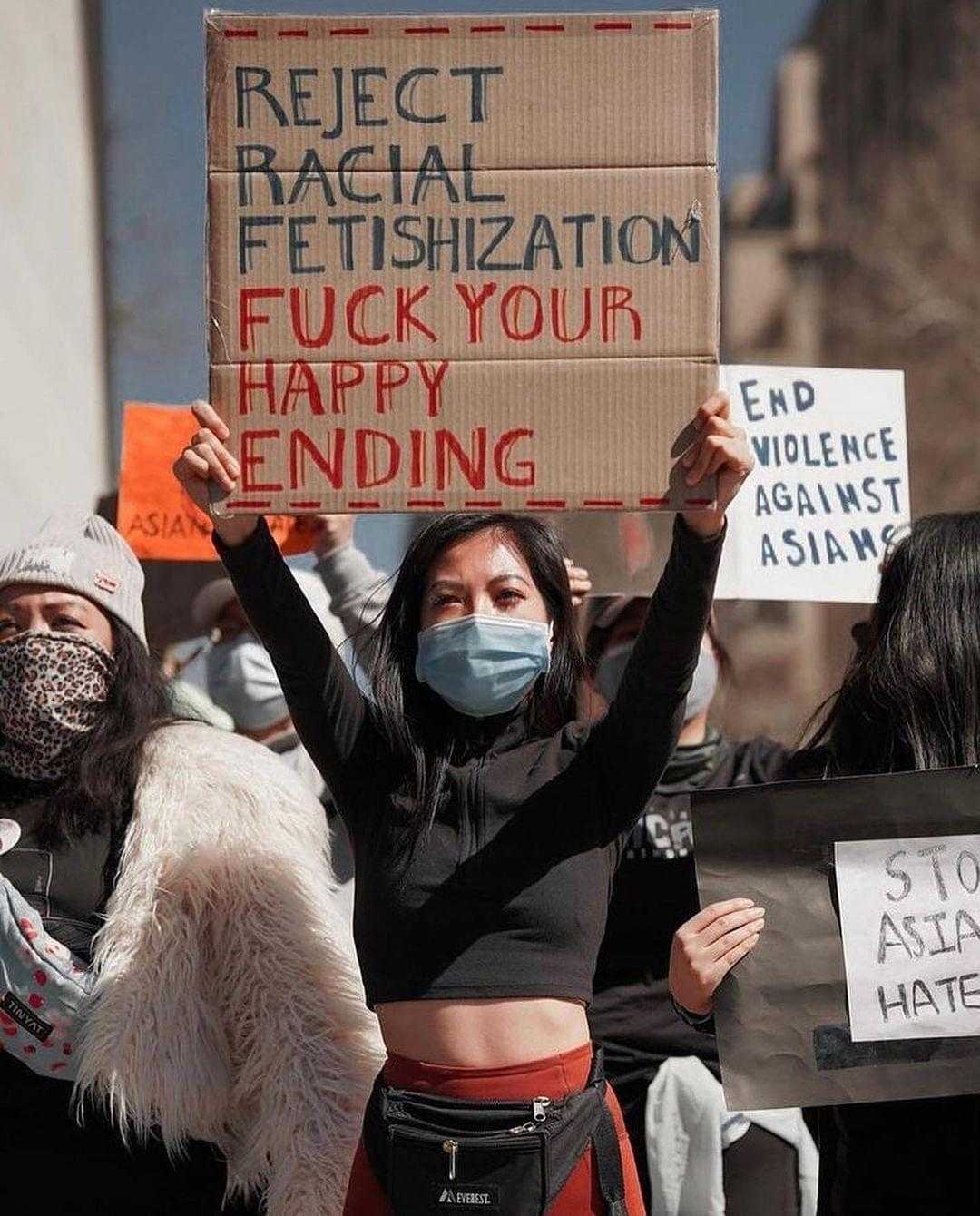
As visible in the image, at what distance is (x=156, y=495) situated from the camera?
4656mm

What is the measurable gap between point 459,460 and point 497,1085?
0.82m

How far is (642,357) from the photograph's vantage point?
2.36 meters

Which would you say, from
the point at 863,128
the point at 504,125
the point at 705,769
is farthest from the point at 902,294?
the point at 504,125

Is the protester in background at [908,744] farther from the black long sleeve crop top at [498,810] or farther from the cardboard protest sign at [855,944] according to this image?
the black long sleeve crop top at [498,810]

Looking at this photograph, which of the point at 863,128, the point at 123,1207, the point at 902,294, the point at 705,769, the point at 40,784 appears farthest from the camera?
the point at 863,128

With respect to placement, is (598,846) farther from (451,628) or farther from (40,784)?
(40,784)

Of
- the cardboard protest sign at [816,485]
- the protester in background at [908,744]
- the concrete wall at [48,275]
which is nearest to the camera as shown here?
the protester in background at [908,744]

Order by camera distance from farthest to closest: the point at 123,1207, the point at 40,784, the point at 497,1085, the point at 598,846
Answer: the point at 40,784 < the point at 123,1207 < the point at 598,846 < the point at 497,1085

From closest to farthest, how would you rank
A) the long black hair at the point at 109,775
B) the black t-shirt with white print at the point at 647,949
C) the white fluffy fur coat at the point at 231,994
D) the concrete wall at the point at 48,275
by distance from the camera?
the white fluffy fur coat at the point at 231,994 < the long black hair at the point at 109,775 < the black t-shirt with white print at the point at 647,949 < the concrete wall at the point at 48,275

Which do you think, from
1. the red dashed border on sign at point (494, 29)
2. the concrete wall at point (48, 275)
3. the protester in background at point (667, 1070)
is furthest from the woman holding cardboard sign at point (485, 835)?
the concrete wall at point (48, 275)

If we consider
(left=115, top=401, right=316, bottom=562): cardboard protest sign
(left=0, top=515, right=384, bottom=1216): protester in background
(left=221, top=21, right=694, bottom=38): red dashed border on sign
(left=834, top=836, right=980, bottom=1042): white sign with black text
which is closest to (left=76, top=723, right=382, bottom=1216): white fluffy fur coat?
(left=0, top=515, right=384, bottom=1216): protester in background

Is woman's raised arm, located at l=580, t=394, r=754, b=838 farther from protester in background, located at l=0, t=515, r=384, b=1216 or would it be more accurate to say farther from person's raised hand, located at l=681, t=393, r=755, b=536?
protester in background, located at l=0, t=515, r=384, b=1216

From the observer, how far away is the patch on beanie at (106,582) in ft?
9.92

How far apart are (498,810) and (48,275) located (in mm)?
3834
